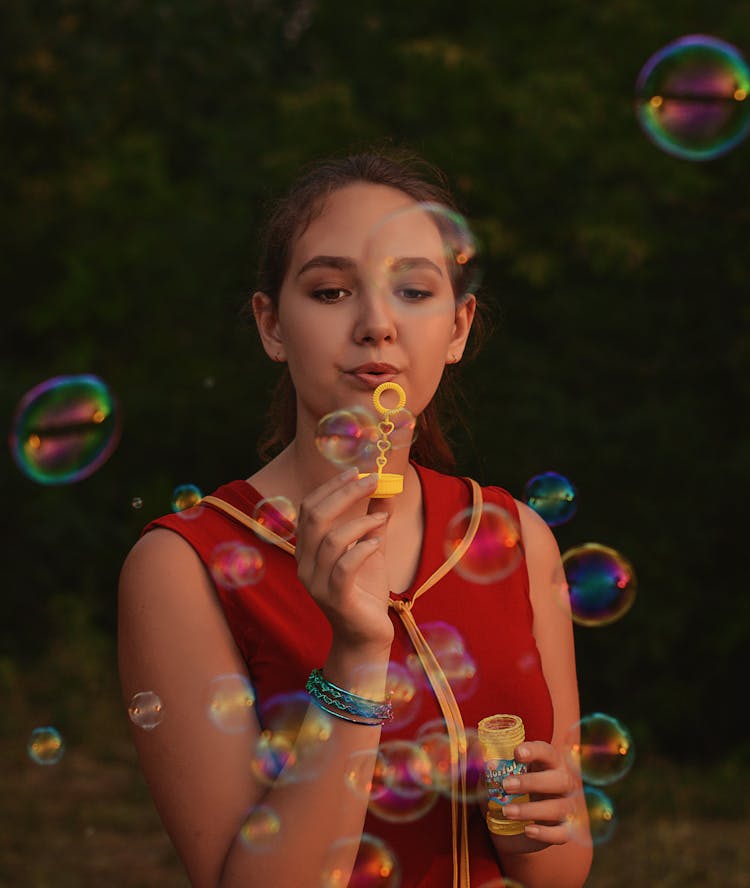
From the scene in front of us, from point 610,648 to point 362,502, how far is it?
18.2ft

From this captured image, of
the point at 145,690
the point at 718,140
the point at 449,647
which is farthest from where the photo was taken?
the point at 718,140

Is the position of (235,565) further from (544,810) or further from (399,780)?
(544,810)

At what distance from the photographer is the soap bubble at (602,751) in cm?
210

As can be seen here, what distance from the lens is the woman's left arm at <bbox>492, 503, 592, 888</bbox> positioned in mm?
1554

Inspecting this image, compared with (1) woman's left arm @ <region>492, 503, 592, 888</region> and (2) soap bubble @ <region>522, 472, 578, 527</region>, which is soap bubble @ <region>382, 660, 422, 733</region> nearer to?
(1) woman's left arm @ <region>492, 503, 592, 888</region>

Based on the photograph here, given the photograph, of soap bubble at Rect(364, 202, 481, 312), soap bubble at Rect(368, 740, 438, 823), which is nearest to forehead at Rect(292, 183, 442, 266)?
soap bubble at Rect(364, 202, 481, 312)

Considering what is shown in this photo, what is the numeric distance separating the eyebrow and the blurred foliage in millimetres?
3782

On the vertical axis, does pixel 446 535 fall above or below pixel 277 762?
above

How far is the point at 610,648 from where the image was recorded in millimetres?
6828

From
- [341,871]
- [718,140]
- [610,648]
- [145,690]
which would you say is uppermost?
[718,140]

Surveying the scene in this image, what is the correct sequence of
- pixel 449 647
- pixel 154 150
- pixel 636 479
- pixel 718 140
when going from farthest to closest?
pixel 154 150 → pixel 636 479 → pixel 718 140 → pixel 449 647

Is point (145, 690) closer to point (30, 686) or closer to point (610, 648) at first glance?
point (610, 648)

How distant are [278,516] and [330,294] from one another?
0.35 meters

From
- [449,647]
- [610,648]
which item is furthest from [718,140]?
[610,648]
